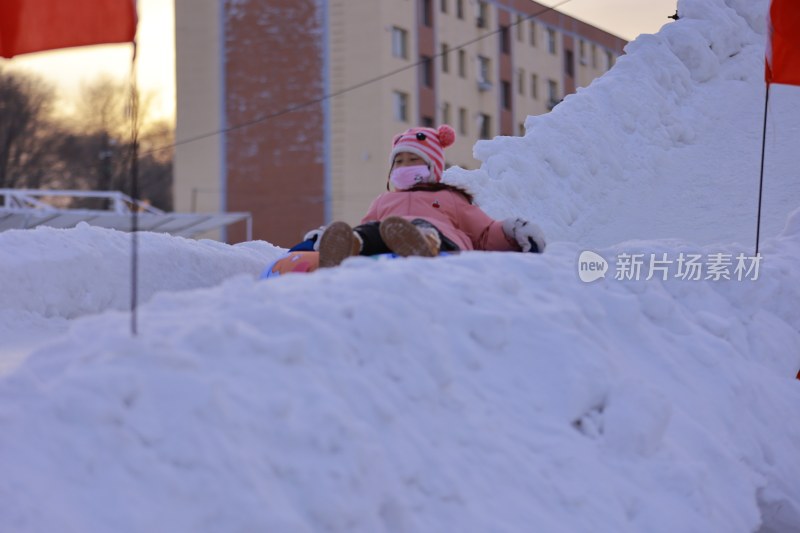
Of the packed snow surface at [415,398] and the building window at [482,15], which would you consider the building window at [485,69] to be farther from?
the packed snow surface at [415,398]

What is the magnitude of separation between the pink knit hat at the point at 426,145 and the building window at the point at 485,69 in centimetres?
3619

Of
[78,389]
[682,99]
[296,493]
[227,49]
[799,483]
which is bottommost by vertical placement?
[799,483]

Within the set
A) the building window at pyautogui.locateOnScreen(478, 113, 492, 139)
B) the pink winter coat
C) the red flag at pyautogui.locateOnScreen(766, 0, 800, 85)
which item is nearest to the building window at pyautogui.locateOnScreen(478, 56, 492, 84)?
the building window at pyautogui.locateOnScreen(478, 113, 492, 139)

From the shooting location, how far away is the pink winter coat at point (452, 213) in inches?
248

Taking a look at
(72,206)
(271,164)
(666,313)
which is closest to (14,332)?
(666,313)

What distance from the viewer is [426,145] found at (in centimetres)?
691

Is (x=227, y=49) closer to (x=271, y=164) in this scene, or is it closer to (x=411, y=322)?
(x=271, y=164)

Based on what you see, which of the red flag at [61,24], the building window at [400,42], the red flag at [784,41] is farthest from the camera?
the building window at [400,42]

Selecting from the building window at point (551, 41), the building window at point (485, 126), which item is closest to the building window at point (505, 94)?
the building window at point (485, 126)

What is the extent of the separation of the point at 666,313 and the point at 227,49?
112 ft

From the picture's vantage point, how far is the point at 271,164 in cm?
3766

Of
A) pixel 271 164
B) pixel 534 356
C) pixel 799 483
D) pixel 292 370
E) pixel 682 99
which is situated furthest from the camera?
pixel 271 164

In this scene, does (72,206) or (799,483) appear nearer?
(799,483)

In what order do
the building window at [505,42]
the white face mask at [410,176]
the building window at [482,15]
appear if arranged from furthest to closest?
1. the building window at [505,42]
2. the building window at [482,15]
3. the white face mask at [410,176]
